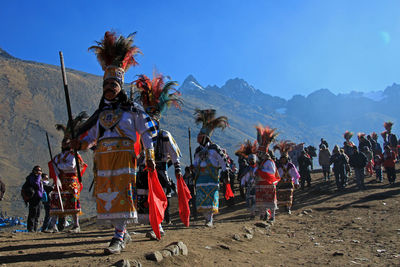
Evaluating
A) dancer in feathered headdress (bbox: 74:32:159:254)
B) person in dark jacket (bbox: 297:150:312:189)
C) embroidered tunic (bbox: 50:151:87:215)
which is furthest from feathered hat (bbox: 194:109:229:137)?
person in dark jacket (bbox: 297:150:312:189)

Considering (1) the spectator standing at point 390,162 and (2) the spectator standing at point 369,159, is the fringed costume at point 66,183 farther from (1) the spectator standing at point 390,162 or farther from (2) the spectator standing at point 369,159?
(2) the spectator standing at point 369,159

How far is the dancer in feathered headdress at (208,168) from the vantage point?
8.81m

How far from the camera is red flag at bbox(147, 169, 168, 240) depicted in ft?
16.7

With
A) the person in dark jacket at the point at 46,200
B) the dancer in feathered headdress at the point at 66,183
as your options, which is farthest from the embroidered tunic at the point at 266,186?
the person in dark jacket at the point at 46,200

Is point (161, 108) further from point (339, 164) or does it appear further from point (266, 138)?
point (339, 164)

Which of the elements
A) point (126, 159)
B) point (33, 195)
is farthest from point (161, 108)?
point (33, 195)

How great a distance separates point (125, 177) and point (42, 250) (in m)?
1.57

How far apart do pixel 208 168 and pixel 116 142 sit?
4248mm

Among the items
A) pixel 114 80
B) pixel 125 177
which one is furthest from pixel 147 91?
pixel 125 177

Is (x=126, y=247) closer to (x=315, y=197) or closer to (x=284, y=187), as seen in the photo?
(x=284, y=187)

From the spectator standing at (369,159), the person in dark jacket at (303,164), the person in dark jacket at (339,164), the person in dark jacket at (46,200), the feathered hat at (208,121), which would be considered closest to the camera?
the feathered hat at (208,121)

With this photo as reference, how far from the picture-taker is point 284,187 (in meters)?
12.1

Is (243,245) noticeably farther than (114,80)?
Yes

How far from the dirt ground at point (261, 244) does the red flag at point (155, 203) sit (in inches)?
14.4
